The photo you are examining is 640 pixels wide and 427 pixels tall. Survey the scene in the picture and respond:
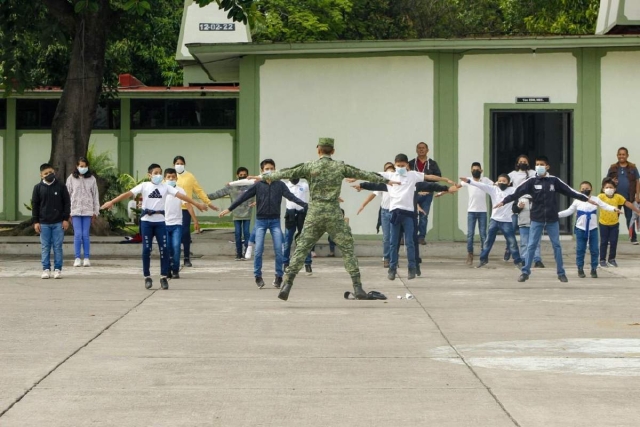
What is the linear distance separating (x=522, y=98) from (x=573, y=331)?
13.1 meters

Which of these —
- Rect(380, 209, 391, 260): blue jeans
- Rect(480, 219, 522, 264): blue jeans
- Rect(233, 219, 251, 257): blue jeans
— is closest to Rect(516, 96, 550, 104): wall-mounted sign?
Rect(480, 219, 522, 264): blue jeans

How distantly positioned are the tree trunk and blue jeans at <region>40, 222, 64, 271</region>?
788cm

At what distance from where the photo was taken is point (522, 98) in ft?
81.1

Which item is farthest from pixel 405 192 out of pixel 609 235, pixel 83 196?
pixel 83 196

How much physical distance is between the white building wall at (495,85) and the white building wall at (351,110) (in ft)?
2.26

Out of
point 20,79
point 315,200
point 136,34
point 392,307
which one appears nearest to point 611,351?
point 392,307

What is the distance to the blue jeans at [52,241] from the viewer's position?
18562 millimetres

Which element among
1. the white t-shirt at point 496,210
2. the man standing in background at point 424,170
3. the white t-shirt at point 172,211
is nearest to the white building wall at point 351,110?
the man standing in background at point 424,170

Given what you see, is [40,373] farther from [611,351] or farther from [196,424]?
[611,351]

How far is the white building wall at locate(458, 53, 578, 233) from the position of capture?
24.7m

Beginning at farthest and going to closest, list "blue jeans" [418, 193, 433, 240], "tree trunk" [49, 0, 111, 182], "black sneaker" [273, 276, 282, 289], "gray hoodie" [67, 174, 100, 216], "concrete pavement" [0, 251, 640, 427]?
1. "tree trunk" [49, 0, 111, 182]
2. "blue jeans" [418, 193, 433, 240]
3. "gray hoodie" [67, 174, 100, 216]
4. "black sneaker" [273, 276, 282, 289]
5. "concrete pavement" [0, 251, 640, 427]

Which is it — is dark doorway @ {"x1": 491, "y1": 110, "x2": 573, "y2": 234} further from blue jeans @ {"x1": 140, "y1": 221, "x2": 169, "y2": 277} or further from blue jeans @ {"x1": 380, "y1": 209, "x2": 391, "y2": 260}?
blue jeans @ {"x1": 140, "y1": 221, "x2": 169, "y2": 277}

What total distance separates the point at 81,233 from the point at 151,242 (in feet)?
14.5

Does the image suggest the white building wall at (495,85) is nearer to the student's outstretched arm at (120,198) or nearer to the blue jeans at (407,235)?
the blue jeans at (407,235)
